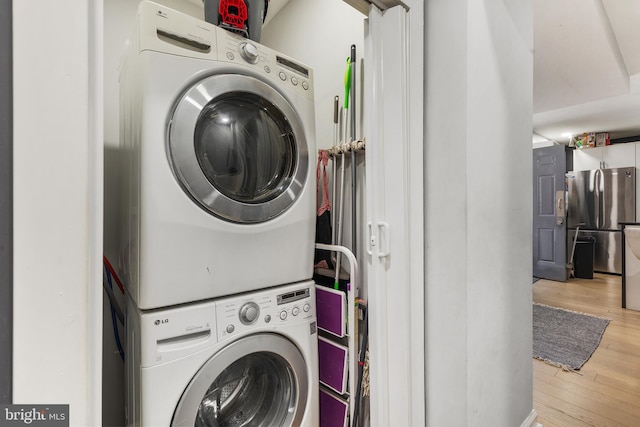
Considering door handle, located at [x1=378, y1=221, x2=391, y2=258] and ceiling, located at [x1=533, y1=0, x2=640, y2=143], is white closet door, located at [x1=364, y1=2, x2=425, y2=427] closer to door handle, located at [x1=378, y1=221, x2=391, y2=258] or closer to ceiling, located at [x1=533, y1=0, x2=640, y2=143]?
door handle, located at [x1=378, y1=221, x2=391, y2=258]

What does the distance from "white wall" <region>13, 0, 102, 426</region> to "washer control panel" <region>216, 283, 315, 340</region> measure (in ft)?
1.65

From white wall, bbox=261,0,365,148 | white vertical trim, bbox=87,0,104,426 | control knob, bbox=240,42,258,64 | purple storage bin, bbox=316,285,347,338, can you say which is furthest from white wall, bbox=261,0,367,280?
white vertical trim, bbox=87,0,104,426

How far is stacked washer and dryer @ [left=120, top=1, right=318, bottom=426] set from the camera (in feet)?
2.87

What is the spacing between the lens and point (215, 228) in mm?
961

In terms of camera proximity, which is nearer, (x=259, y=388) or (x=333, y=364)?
(x=259, y=388)

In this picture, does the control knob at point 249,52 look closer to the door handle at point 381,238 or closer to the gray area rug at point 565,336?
the door handle at point 381,238

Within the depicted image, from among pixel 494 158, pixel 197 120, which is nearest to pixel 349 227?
pixel 494 158

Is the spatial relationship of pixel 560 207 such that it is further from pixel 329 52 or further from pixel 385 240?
pixel 385 240

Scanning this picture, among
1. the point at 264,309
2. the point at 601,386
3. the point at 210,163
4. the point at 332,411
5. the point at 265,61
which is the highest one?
the point at 265,61

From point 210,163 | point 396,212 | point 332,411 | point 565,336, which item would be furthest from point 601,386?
point 210,163

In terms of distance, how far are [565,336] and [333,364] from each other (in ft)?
7.82

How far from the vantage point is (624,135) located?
503 centimetres

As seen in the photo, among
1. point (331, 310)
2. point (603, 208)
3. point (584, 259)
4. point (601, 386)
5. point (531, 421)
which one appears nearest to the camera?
point (331, 310)

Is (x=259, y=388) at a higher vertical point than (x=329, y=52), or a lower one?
lower
